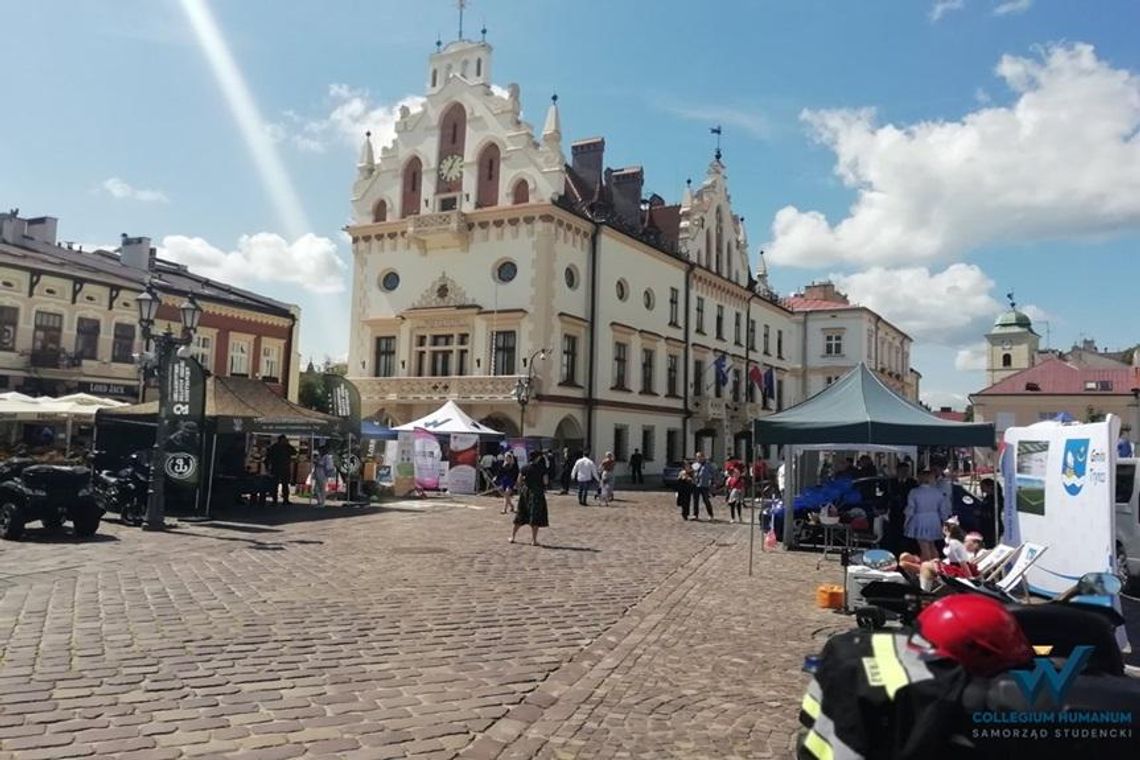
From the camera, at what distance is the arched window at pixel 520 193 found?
120 feet

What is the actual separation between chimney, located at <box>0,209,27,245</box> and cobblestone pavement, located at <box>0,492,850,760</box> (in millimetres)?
30455

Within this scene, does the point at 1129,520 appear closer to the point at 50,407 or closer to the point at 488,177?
the point at 50,407

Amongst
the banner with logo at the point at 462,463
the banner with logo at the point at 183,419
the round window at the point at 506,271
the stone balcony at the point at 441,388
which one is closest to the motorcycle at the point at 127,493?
the banner with logo at the point at 183,419

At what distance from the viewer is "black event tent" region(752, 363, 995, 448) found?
43.2 feet

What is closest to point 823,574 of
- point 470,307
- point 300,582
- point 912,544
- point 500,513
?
point 912,544

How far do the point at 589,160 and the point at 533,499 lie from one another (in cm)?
3112

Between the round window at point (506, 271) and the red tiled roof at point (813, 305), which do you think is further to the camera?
the red tiled roof at point (813, 305)

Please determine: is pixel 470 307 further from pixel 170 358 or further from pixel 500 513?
pixel 170 358

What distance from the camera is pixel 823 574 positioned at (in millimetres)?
13312

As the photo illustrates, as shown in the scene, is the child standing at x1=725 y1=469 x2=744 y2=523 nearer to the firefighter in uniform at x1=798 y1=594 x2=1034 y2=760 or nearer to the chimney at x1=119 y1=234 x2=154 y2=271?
the firefighter in uniform at x1=798 y1=594 x2=1034 y2=760

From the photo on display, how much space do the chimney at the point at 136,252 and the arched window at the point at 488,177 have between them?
18.6 metres

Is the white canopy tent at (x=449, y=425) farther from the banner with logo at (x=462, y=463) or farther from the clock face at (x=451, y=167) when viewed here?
the clock face at (x=451, y=167)

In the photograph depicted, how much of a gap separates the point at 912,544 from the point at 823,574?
2.11 metres

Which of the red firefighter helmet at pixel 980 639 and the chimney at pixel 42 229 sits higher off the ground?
the chimney at pixel 42 229
